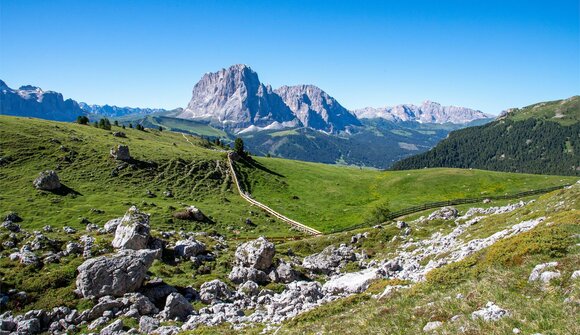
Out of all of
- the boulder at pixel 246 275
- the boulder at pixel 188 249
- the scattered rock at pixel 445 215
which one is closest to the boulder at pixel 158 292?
the boulder at pixel 246 275

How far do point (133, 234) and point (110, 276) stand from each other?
1014cm

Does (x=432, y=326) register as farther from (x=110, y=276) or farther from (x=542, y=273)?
(x=110, y=276)

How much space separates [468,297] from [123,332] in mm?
22596

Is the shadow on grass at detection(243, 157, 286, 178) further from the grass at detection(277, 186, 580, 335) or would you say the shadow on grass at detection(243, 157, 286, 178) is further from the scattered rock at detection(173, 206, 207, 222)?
the grass at detection(277, 186, 580, 335)

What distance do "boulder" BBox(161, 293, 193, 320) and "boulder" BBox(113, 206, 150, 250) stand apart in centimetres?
1343

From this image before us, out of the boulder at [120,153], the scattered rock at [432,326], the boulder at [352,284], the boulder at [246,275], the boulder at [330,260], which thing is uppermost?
the boulder at [120,153]

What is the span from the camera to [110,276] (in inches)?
1214

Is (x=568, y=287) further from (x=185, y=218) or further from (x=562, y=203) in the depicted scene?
(x=185, y=218)

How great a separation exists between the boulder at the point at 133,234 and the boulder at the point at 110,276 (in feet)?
26.0

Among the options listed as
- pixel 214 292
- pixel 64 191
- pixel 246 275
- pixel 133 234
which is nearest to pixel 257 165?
pixel 64 191

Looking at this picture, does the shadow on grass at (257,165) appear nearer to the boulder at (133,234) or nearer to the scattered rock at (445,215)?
the scattered rock at (445,215)

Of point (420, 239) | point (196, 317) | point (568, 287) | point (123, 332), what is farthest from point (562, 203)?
point (123, 332)

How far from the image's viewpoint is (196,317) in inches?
1062

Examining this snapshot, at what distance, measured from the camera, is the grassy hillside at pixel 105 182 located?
74.8m
